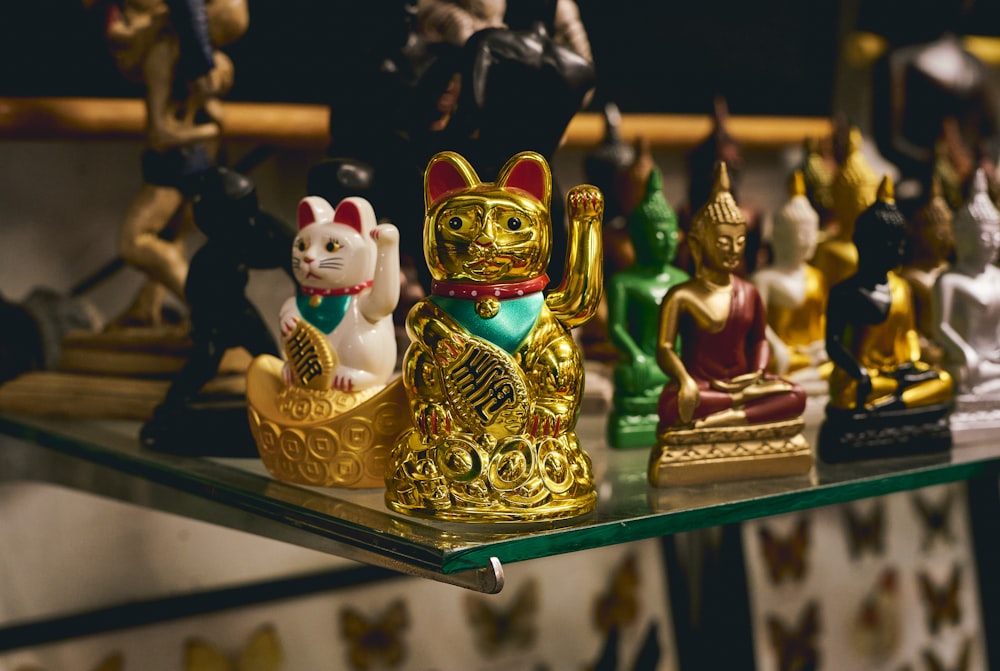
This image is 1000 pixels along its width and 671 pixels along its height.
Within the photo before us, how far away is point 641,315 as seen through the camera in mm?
1103

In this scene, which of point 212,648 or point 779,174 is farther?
point 779,174

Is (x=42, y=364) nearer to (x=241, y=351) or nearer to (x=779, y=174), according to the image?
(x=241, y=351)

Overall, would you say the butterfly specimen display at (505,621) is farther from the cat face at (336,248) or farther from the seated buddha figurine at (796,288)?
the cat face at (336,248)

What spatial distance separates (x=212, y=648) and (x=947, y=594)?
1147mm

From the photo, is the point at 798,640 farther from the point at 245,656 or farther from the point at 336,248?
the point at 336,248

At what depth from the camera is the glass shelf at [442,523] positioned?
2.40ft

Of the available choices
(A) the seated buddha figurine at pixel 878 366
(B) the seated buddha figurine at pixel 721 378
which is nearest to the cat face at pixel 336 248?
(B) the seated buddha figurine at pixel 721 378

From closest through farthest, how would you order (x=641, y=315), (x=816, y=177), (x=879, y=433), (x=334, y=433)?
1. (x=334, y=433)
2. (x=879, y=433)
3. (x=641, y=315)
4. (x=816, y=177)

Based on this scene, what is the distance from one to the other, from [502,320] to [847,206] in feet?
1.86

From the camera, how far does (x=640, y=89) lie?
168 centimetres

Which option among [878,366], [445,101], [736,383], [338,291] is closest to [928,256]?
[878,366]

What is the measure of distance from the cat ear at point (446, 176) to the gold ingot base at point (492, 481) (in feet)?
0.52

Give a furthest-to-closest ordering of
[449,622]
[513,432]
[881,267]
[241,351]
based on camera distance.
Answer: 1. [449,622]
2. [241,351]
3. [881,267]
4. [513,432]

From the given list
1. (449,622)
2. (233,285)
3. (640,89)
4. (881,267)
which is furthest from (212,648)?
(640,89)
